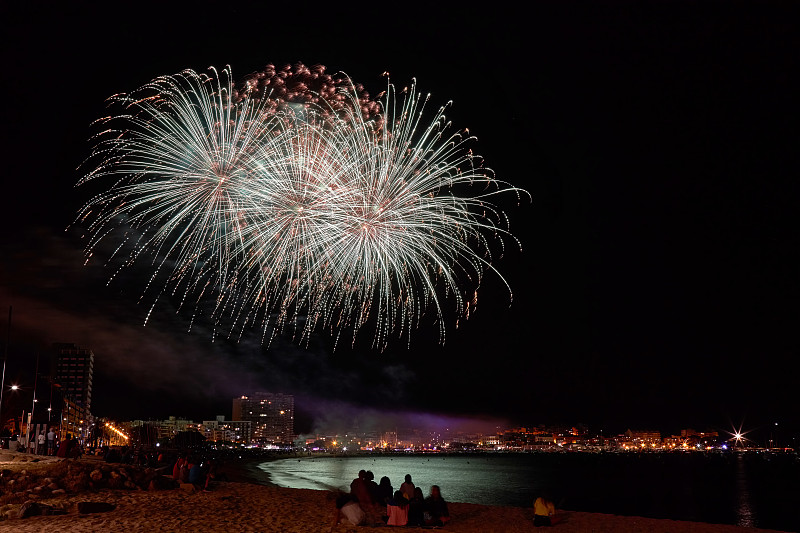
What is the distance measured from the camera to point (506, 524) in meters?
15.3

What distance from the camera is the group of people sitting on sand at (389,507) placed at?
42.9ft

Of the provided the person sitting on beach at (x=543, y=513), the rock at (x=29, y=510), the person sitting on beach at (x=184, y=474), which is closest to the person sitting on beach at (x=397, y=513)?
the person sitting on beach at (x=543, y=513)

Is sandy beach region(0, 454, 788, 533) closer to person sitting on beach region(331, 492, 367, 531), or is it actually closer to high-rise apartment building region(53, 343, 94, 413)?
person sitting on beach region(331, 492, 367, 531)

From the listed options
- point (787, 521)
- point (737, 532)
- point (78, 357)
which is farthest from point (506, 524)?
point (78, 357)

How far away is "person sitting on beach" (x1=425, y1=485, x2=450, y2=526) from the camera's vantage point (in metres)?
13.9

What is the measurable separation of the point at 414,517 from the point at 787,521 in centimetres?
2480

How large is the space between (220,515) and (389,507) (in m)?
3.72

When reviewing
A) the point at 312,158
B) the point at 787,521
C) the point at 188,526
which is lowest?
the point at 787,521

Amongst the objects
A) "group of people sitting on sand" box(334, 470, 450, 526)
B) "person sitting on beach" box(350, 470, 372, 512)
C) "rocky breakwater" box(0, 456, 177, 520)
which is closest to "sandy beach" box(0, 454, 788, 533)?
"rocky breakwater" box(0, 456, 177, 520)

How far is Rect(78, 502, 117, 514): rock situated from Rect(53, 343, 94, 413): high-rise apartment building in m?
178

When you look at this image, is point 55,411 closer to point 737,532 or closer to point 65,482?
point 65,482

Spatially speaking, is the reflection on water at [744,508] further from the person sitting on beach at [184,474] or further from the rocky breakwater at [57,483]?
the rocky breakwater at [57,483]

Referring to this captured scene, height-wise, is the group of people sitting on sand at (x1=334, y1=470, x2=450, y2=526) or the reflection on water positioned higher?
the group of people sitting on sand at (x1=334, y1=470, x2=450, y2=526)

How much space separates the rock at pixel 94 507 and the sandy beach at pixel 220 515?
0.12 m
